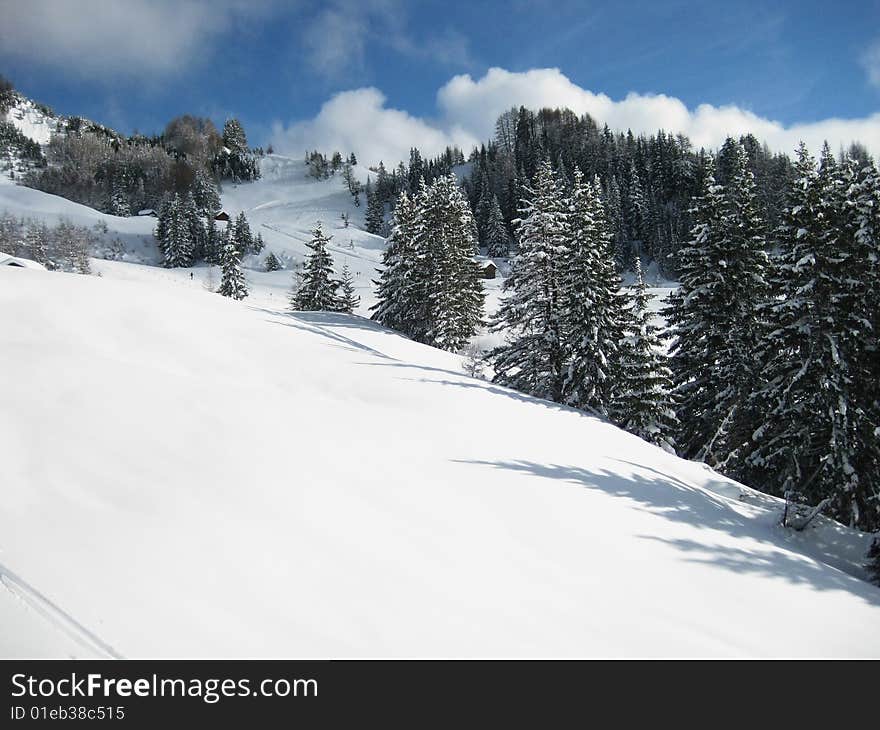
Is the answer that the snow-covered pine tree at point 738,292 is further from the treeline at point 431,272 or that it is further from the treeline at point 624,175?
the treeline at point 624,175

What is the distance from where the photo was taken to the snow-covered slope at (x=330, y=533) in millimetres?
3832

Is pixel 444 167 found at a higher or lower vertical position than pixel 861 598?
higher

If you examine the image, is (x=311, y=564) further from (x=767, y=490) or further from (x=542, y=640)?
(x=767, y=490)

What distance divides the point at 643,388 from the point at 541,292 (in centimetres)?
640

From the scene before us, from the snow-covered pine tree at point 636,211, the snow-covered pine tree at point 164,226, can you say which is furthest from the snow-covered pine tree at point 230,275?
the snow-covered pine tree at point 636,211

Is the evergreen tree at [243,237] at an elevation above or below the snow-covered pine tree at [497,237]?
below

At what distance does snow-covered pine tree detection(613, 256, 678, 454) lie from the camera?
21438mm

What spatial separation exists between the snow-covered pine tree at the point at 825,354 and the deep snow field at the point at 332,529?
4.84 m

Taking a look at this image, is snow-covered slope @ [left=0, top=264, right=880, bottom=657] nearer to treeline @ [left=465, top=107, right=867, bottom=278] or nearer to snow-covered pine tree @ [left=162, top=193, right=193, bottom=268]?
treeline @ [left=465, top=107, right=867, bottom=278]

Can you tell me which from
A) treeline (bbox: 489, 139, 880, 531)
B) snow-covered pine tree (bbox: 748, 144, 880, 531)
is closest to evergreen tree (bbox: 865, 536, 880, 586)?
treeline (bbox: 489, 139, 880, 531)

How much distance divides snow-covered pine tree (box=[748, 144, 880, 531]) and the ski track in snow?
52.6 ft

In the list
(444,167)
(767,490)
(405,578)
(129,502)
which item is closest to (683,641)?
(405,578)

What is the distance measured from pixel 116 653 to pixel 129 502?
2.00 m
